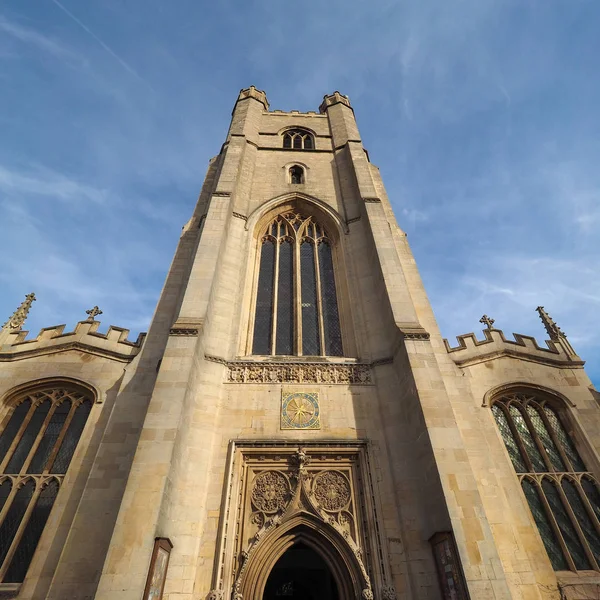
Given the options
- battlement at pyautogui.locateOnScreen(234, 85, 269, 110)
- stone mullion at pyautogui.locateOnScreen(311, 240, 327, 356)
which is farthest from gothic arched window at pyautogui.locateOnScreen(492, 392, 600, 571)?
battlement at pyautogui.locateOnScreen(234, 85, 269, 110)

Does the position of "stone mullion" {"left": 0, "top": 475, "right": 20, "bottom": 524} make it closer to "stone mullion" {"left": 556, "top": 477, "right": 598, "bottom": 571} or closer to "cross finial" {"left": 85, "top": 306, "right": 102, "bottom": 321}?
"cross finial" {"left": 85, "top": 306, "right": 102, "bottom": 321}

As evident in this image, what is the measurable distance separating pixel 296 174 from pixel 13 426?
1224cm

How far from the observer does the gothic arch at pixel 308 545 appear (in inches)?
249

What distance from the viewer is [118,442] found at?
7816 mm

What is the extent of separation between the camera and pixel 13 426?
355 inches

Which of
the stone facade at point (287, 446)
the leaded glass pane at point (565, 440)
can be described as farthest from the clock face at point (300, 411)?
the leaded glass pane at point (565, 440)

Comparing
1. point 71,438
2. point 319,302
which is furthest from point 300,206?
point 71,438

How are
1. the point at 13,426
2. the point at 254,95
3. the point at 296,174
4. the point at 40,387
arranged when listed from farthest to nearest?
the point at 254,95 < the point at 296,174 < the point at 40,387 < the point at 13,426

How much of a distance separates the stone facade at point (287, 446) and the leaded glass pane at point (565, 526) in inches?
11.2

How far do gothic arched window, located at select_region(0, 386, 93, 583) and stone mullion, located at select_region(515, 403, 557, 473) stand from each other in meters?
10.3

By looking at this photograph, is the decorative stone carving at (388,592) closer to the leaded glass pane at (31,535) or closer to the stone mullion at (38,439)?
the leaded glass pane at (31,535)

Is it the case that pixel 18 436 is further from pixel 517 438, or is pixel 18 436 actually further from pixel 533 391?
pixel 533 391

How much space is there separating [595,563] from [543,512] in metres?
1.06

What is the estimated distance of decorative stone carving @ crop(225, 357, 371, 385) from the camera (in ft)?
28.8
